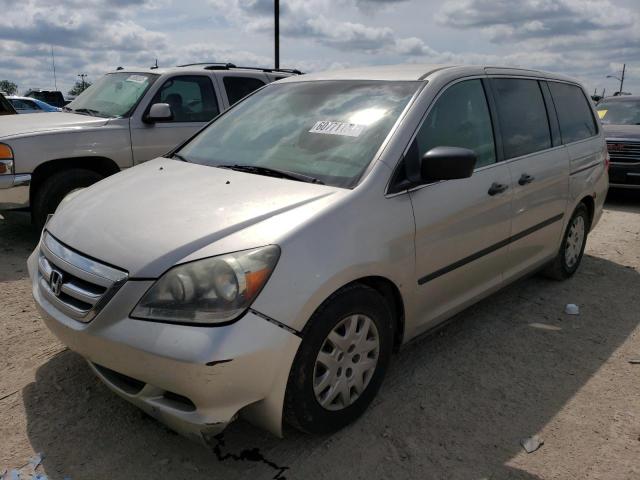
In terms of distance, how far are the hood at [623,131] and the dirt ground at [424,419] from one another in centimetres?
575

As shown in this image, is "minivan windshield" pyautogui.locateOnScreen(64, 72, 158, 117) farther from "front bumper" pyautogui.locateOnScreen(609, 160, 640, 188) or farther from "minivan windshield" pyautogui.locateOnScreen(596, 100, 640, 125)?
"minivan windshield" pyautogui.locateOnScreen(596, 100, 640, 125)

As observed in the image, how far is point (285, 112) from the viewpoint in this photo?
11.3 feet

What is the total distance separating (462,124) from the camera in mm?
3346

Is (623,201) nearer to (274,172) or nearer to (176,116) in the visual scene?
(176,116)

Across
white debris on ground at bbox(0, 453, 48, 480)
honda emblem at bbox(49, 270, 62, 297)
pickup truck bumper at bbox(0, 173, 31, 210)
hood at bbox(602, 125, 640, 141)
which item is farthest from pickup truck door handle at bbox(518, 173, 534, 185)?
hood at bbox(602, 125, 640, 141)

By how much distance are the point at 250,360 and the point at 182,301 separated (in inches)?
13.7

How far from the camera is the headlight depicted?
7.03 ft

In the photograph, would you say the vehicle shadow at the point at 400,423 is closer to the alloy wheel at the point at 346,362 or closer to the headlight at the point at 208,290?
the alloy wheel at the point at 346,362

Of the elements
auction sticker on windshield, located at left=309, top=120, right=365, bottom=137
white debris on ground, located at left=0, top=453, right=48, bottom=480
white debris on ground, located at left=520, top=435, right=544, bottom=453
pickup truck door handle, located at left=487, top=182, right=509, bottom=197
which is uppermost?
auction sticker on windshield, located at left=309, top=120, right=365, bottom=137

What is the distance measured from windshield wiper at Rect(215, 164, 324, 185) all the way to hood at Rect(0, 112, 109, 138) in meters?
3.05

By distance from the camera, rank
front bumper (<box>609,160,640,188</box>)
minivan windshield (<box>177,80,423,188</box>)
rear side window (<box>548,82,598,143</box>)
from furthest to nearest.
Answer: front bumper (<box>609,160,640,188</box>) → rear side window (<box>548,82,598,143</box>) → minivan windshield (<box>177,80,423,188</box>)

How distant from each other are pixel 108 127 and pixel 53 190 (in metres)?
0.86

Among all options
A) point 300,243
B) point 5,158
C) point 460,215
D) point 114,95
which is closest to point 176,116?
point 114,95

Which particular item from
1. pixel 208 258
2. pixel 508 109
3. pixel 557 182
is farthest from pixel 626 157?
pixel 208 258
